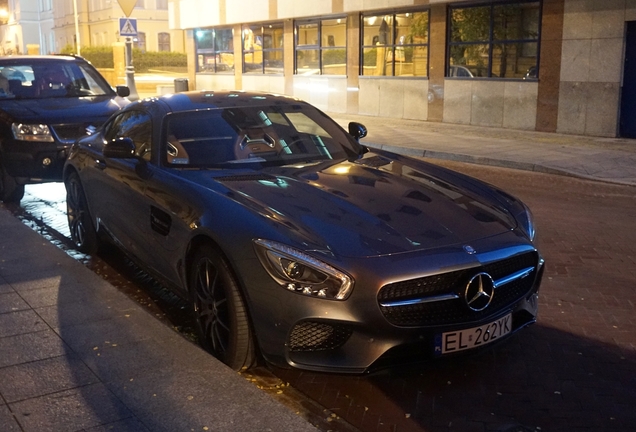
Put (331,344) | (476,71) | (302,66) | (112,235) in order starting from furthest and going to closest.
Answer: (302,66) < (476,71) < (112,235) < (331,344)

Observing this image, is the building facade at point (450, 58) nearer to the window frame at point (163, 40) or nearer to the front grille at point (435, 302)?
the front grille at point (435, 302)

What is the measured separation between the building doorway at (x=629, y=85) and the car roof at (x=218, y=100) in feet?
38.7

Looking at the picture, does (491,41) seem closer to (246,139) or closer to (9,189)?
(9,189)

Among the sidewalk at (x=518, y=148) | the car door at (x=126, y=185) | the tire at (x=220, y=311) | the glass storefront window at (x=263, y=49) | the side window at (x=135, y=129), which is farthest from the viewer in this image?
the glass storefront window at (x=263, y=49)

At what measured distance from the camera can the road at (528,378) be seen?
4.07 m

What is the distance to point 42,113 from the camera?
9.77 m

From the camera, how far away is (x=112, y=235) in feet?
20.9

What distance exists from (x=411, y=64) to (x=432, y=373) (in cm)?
1765

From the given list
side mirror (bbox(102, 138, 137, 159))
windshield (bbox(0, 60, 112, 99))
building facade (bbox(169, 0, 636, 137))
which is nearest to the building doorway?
building facade (bbox(169, 0, 636, 137))

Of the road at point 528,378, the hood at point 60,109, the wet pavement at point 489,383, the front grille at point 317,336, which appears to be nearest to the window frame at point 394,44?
the hood at point 60,109

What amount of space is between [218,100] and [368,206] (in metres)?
1.99

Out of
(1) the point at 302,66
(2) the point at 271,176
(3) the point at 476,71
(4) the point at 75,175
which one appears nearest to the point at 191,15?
(1) the point at 302,66

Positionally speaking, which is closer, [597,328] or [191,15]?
[597,328]

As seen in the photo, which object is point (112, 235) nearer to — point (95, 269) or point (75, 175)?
point (95, 269)
